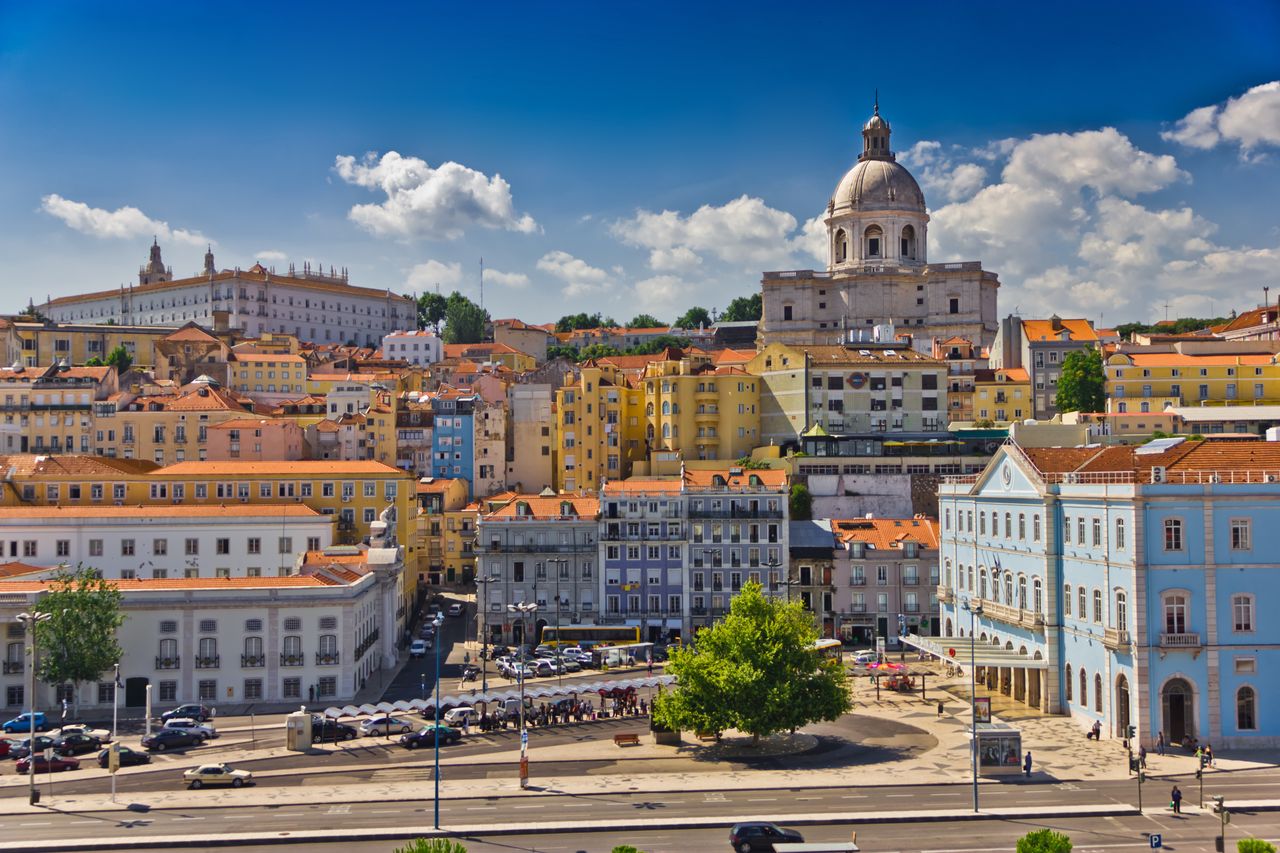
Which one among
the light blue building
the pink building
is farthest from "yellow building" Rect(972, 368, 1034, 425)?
the light blue building

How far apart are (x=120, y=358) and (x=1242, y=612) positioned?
14915 cm

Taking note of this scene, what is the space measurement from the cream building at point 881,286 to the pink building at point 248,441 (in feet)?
227

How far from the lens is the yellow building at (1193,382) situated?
422 feet

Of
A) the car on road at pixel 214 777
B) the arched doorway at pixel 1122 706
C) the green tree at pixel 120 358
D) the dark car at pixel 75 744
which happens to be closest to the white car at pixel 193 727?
the dark car at pixel 75 744

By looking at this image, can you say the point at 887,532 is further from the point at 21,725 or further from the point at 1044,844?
the point at 1044,844

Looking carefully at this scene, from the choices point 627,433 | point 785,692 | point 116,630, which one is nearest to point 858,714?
point 785,692

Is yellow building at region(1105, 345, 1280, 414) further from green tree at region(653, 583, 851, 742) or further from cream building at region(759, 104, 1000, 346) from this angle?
green tree at region(653, 583, 851, 742)

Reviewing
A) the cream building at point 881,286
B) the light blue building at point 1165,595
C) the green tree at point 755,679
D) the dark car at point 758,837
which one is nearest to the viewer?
the dark car at point 758,837

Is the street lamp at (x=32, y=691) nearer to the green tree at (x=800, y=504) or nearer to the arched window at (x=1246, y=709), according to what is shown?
the arched window at (x=1246, y=709)

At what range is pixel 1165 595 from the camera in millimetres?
58188

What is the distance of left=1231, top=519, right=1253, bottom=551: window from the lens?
58.5 m

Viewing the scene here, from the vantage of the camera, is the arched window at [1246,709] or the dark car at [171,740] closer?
the arched window at [1246,709]

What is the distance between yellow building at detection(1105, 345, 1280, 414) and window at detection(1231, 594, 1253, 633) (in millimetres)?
72250

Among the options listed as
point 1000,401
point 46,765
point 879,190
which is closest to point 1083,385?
point 1000,401
